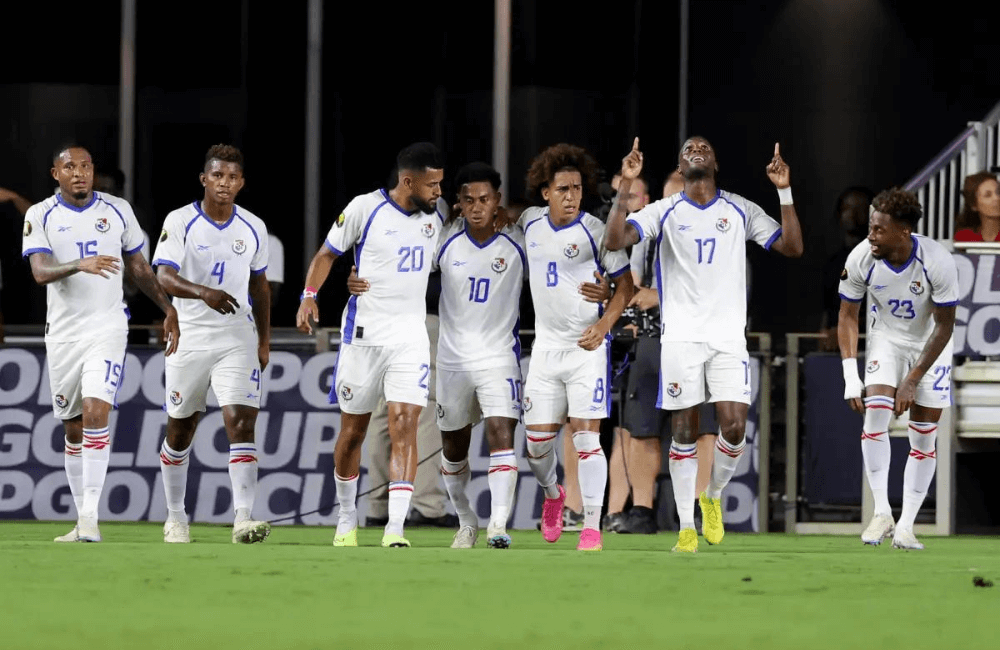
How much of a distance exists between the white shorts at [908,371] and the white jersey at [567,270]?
6.13 feet

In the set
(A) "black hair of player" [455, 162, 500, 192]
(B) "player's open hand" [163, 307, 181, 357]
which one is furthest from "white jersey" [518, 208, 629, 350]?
(B) "player's open hand" [163, 307, 181, 357]

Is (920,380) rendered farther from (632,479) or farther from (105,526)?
(105,526)

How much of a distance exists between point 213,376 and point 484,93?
6.77 m

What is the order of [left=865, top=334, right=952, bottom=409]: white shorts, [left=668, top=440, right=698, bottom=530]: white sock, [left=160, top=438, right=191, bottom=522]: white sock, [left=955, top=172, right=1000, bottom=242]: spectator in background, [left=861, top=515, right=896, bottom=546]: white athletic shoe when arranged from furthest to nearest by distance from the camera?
[left=955, top=172, right=1000, bottom=242]: spectator in background
[left=861, top=515, right=896, bottom=546]: white athletic shoe
[left=865, top=334, right=952, bottom=409]: white shorts
[left=160, top=438, right=191, bottom=522]: white sock
[left=668, top=440, right=698, bottom=530]: white sock

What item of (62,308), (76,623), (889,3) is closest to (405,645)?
(76,623)

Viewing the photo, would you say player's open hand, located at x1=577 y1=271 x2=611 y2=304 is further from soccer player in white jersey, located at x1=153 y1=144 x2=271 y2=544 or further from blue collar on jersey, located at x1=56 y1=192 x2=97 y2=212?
blue collar on jersey, located at x1=56 y1=192 x2=97 y2=212

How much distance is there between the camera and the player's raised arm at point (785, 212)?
9953mm

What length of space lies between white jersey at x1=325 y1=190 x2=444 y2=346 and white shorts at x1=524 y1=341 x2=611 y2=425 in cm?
68

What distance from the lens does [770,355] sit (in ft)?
44.7

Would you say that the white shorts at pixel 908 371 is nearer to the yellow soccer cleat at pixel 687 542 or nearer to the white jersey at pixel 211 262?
the yellow soccer cleat at pixel 687 542

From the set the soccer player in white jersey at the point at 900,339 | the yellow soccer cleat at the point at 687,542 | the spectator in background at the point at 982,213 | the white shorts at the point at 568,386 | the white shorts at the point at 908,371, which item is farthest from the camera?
the spectator in background at the point at 982,213

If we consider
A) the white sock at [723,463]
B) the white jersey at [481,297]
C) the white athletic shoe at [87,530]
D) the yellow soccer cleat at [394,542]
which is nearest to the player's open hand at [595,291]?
the white jersey at [481,297]

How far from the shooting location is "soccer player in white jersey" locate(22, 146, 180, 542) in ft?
34.3

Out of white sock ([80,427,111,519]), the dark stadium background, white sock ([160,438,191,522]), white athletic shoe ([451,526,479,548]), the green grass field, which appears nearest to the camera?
the green grass field
